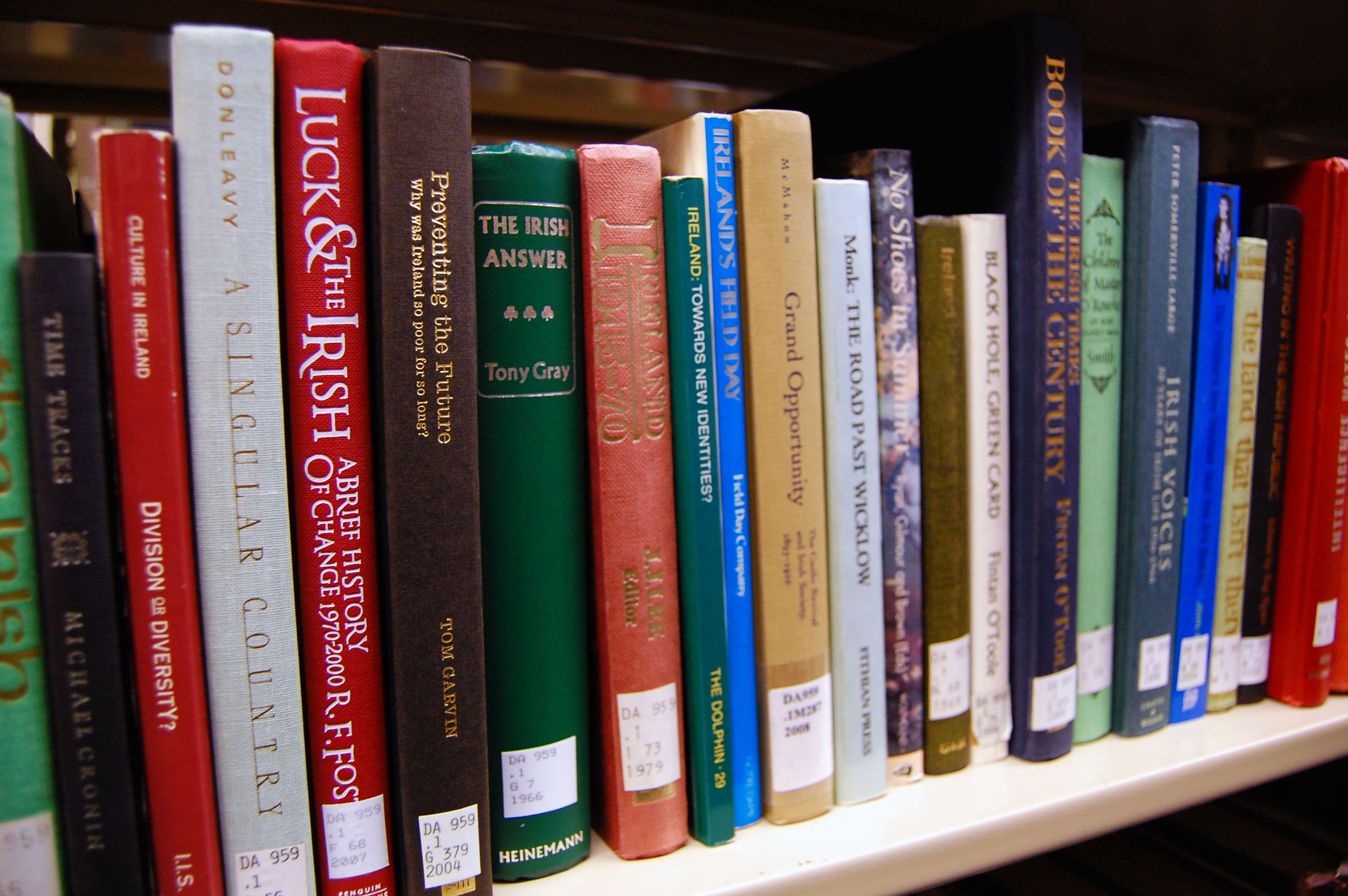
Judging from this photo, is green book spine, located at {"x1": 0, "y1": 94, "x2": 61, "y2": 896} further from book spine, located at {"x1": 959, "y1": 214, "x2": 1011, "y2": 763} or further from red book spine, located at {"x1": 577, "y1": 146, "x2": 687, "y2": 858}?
book spine, located at {"x1": 959, "y1": 214, "x2": 1011, "y2": 763}

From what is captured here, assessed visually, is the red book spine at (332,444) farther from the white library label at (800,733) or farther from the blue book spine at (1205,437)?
the blue book spine at (1205,437)

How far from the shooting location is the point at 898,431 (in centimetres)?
50

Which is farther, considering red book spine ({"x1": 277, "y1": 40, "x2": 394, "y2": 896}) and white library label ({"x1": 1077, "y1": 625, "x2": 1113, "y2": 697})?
white library label ({"x1": 1077, "y1": 625, "x2": 1113, "y2": 697})

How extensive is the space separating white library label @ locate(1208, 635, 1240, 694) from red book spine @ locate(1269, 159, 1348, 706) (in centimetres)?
5

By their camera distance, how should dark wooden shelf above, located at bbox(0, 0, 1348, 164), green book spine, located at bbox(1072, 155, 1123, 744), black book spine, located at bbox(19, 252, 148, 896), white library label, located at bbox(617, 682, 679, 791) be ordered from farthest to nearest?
dark wooden shelf above, located at bbox(0, 0, 1348, 164), green book spine, located at bbox(1072, 155, 1123, 744), white library label, located at bbox(617, 682, 679, 791), black book spine, located at bbox(19, 252, 148, 896)

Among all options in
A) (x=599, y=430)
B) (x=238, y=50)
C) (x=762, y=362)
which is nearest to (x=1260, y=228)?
(x=762, y=362)

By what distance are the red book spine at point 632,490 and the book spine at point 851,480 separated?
4.1 inches

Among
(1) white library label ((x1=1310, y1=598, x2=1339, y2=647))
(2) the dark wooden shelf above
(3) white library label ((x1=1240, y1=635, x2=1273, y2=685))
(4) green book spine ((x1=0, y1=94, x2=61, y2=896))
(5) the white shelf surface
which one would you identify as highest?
(2) the dark wooden shelf above

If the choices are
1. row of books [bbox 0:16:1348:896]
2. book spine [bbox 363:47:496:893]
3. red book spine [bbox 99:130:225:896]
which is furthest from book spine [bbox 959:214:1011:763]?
red book spine [bbox 99:130:225:896]

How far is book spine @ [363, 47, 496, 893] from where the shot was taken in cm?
38

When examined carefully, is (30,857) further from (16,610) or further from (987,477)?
(987,477)

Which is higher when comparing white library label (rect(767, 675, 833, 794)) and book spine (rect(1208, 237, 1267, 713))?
book spine (rect(1208, 237, 1267, 713))

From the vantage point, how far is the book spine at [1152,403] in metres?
0.55

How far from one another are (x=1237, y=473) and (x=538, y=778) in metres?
0.56
